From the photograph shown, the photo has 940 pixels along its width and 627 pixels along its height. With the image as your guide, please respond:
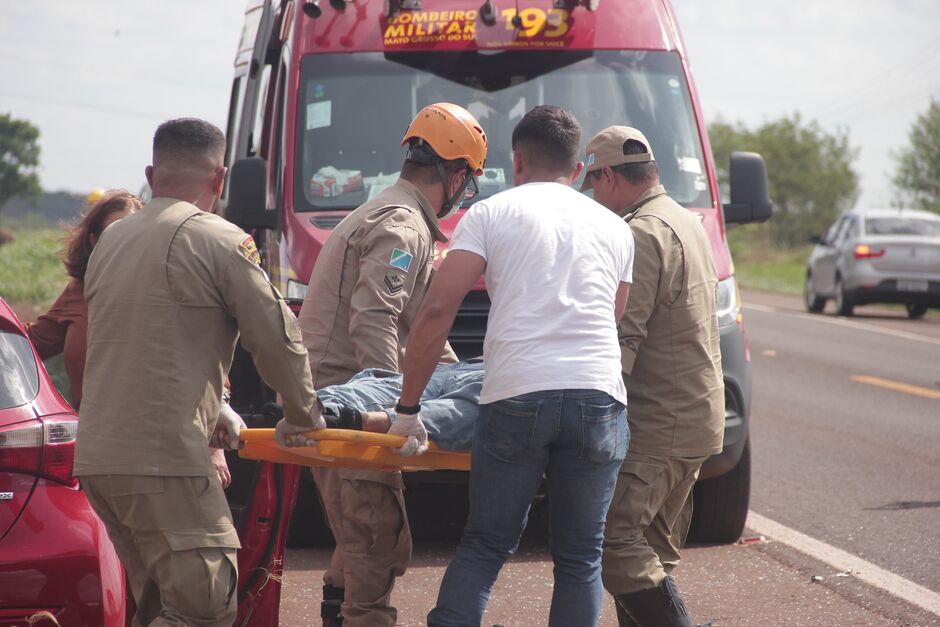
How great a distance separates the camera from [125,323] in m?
3.69

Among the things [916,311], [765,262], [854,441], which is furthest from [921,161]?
[854,441]

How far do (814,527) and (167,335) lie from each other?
4.95 metres

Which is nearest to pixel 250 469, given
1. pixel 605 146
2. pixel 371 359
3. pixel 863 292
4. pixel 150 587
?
pixel 371 359

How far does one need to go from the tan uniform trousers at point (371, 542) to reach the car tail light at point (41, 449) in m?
0.98

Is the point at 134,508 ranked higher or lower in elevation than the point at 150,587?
higher

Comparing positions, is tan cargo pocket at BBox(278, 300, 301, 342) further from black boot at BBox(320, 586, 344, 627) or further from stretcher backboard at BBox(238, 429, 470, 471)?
black boot at BBox(320, 586, 344, 627)

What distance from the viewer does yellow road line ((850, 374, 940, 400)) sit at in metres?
14.0

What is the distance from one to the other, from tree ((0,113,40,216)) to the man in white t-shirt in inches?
1842

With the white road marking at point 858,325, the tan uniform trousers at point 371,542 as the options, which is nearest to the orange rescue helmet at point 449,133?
the tan uniform trousers at point 371,542

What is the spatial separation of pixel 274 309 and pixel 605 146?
1.54 meters

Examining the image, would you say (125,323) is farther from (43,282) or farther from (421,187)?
(43,282)

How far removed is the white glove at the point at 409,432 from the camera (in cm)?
407

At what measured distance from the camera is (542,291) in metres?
4.06

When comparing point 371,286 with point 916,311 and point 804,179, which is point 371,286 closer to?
point 916,311
